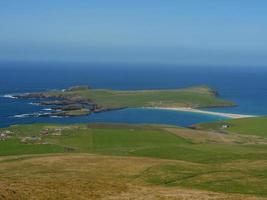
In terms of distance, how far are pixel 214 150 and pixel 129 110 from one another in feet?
271

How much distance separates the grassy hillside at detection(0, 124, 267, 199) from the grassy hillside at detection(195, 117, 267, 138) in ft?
21.6

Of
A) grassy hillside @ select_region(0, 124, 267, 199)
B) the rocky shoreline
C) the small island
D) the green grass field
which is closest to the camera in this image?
grassy hillside @ select_region(0, 124, 267, 199)

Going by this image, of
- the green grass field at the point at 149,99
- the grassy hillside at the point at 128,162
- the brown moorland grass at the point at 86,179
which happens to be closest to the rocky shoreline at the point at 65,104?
the green grass field at the point at 149,99

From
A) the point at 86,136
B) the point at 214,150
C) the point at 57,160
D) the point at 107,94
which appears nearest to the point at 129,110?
the point at 107,94

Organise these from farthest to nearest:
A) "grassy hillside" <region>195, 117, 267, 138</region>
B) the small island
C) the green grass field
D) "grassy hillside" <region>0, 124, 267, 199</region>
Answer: the green grass field
the small island
"grassy hillside" <region>195, 117, 267, 138</region>
"grassy hillside" <region>0, 124, 267, 199</region>

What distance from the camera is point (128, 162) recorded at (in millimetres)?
64500

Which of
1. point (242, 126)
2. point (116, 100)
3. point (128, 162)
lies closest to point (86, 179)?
point (128, 162)

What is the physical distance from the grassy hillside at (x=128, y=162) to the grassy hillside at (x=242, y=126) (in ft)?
21.6

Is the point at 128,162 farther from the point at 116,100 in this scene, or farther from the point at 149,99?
the point at 149,99

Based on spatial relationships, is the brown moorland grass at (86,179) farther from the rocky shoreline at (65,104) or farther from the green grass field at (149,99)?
the green grass field at (149,99)

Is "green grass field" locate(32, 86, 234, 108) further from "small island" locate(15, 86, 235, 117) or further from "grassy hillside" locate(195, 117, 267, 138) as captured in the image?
"grassy hillside" locate(195, 117, 267, 138)

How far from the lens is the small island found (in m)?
164

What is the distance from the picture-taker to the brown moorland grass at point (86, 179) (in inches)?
1554

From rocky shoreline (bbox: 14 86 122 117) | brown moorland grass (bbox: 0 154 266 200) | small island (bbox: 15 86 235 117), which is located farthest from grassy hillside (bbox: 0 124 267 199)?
small island (bbox: 15 86 235 117)
